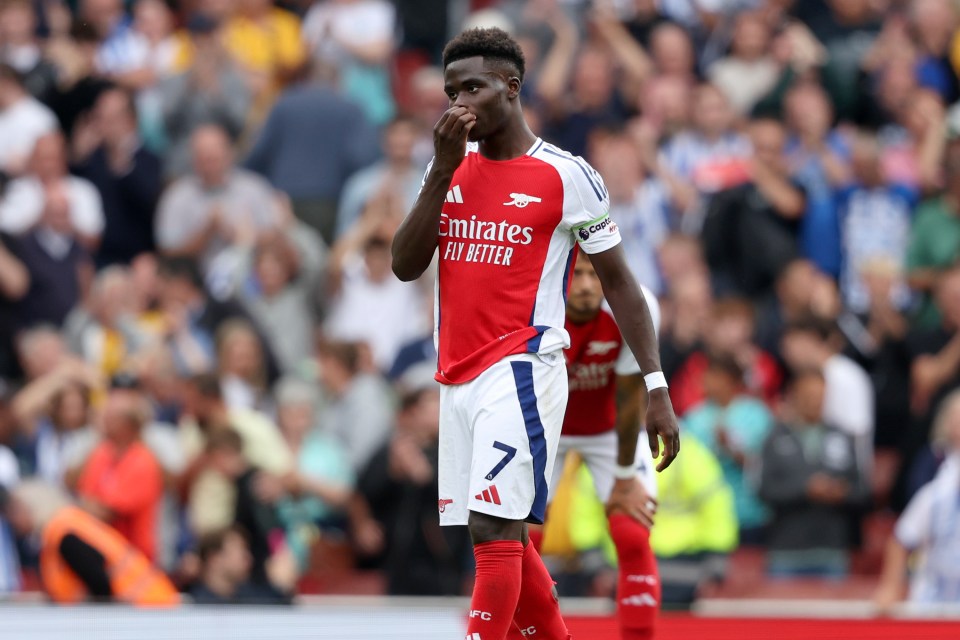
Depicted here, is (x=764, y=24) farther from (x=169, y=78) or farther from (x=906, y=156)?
(x=169, y=78)

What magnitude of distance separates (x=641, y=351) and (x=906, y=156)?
856cm

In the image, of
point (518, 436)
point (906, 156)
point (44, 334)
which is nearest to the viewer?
point (518, 436)

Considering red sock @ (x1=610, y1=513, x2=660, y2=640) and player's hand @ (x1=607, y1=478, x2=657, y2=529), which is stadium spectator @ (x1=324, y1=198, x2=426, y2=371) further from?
red sock @ (x1=610, y1=513, x2=660, y2=640)

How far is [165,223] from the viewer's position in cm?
1450

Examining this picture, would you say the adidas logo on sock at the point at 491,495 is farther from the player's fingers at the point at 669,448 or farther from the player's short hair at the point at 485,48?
the player's short hair at the point at 485,48

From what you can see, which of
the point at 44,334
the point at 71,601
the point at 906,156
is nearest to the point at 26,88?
the point at 44,334

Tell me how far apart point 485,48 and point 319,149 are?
842 centimetres

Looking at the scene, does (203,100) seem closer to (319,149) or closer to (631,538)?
(319,149)

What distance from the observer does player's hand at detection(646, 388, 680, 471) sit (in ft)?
20.9

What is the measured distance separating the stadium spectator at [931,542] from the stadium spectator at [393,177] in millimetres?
4657

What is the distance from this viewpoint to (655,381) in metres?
6.47

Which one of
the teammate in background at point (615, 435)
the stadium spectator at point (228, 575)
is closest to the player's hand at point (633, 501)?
the teammate in background at point (615, 435)

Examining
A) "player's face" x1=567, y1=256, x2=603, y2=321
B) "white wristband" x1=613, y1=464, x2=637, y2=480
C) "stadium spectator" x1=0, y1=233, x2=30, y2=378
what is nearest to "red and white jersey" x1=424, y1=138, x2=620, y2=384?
"player's face" x1=567, y1=256, x2=603, y2=321

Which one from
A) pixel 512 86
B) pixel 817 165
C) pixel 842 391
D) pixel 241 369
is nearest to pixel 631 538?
pixel 512 86
